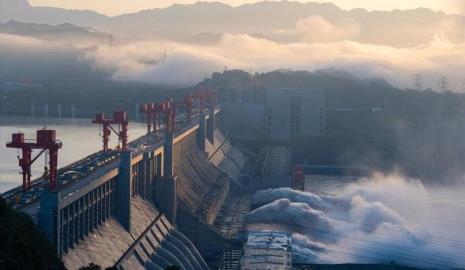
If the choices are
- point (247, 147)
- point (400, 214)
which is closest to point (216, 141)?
point (247, 147)

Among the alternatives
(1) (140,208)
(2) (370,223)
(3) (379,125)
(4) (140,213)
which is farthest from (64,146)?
(3) (379,125)

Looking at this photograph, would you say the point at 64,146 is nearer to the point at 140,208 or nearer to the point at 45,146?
the point at 140,208

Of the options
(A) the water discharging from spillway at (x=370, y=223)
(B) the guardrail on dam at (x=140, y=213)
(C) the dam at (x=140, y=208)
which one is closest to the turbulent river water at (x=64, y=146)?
(C) the dam at (x=140, y=208)

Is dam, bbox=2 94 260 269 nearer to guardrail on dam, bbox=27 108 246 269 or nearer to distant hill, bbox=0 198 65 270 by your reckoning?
guardrail on dam, bbox=27 108 246 269

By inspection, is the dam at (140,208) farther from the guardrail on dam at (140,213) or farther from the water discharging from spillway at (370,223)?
the water discharging from spillway at (370,223)

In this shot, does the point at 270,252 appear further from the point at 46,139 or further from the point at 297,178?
the point at 297,178

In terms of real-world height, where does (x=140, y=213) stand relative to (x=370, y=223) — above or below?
above
